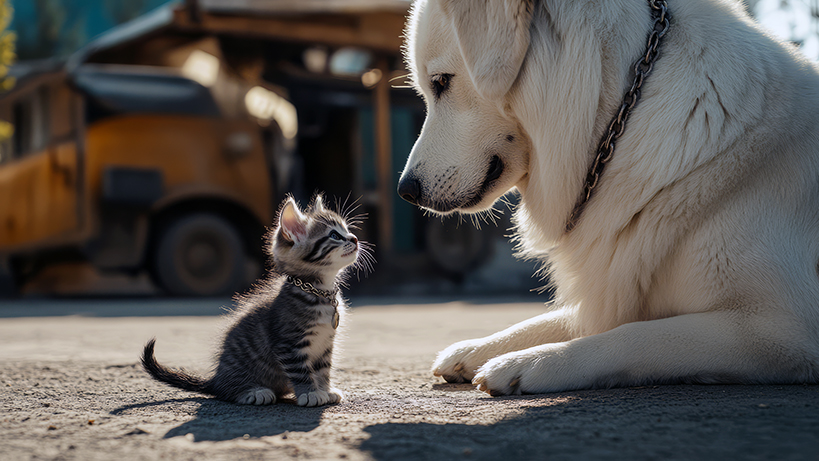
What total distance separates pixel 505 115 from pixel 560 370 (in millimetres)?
1053

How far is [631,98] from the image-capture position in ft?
8.38

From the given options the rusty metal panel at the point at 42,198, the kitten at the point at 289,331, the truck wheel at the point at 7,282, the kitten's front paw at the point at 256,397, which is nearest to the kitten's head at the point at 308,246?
the kitten at the point at 289,331

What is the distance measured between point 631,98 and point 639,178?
307mm

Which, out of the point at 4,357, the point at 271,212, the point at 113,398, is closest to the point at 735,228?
the point at 113,398

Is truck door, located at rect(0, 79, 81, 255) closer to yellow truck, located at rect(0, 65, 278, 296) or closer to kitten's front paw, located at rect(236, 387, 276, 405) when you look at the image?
yellow truck, located at rect(0, 65, 278, 296)

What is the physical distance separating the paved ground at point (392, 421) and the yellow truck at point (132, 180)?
5.39 meters

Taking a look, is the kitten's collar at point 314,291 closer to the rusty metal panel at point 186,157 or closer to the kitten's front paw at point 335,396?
the kitten's front paw at point 335,396

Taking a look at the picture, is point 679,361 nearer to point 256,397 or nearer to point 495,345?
point 495,345

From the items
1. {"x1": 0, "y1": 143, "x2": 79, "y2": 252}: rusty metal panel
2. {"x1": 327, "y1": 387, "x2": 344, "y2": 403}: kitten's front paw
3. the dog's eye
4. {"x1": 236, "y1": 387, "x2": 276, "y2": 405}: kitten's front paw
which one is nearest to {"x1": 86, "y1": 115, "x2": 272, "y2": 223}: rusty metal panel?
{"x1": 0, "y1": 143, "x2": 79, "y2": 252}: rusty metal panel

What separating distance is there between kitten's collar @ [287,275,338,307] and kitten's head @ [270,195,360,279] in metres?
0.03

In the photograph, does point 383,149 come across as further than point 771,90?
Yes

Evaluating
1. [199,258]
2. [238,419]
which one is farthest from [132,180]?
[238,419]

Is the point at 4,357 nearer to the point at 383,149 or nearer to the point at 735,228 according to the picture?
the point at 735,228

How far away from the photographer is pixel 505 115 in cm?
275
